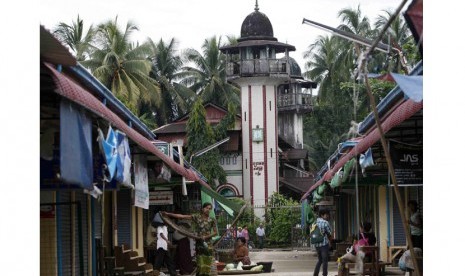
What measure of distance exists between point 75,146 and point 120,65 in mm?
45882

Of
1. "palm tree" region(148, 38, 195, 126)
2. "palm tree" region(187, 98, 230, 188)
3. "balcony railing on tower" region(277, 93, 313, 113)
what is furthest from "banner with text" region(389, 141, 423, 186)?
"balcony railing on tower" region(277, 93, 313, 113)

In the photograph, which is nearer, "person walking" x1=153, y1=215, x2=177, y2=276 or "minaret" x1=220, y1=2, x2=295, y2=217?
"person walking" x1=153, y1=215, x2=177, y2=276

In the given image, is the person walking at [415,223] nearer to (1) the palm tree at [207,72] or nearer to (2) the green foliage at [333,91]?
(2) the green foliage at [333,91]

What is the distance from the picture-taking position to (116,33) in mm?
57219

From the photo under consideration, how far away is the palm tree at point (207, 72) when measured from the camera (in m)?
70.2

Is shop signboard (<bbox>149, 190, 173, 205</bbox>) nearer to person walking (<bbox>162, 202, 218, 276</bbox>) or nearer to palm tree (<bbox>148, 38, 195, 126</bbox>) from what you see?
person walking (<bbox>162, 202, 218, 276</bbox>)

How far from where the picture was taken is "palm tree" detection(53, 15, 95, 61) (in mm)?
55406

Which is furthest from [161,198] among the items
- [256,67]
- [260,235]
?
[256,67]

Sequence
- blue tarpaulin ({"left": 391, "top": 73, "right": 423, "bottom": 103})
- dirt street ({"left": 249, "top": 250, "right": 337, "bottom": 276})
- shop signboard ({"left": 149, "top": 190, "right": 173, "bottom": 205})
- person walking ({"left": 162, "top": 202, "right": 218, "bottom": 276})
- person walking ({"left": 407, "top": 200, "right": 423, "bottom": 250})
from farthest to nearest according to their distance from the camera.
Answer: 1. shop signboard ({"left": 149, "top": 190, "right": 173, "bottom": 205})
2. dirt street ({"left": 249, "top": 250, "right": 337, "bottom": 276})
3. person walking ({"left": 162, "top": 202, "right": 218, "bottom": 276})
4. person walking ({"left": 407, "top": 200, "right": 423, "bottom": 250})
5. blue tarpaulin ({"left": 391, "top": 73, "right": 423, "bottom": 103})

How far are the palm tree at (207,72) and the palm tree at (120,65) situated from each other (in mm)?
11203

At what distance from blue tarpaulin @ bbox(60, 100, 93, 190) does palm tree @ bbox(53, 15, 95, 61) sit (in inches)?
1744

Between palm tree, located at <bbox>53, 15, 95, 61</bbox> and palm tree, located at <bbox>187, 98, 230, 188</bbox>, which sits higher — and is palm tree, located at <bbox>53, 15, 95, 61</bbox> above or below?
above

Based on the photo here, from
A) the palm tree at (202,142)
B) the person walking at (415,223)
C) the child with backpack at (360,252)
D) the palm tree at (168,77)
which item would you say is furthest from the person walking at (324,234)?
the palm tree at (168,77)

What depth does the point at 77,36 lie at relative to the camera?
2211 inches
